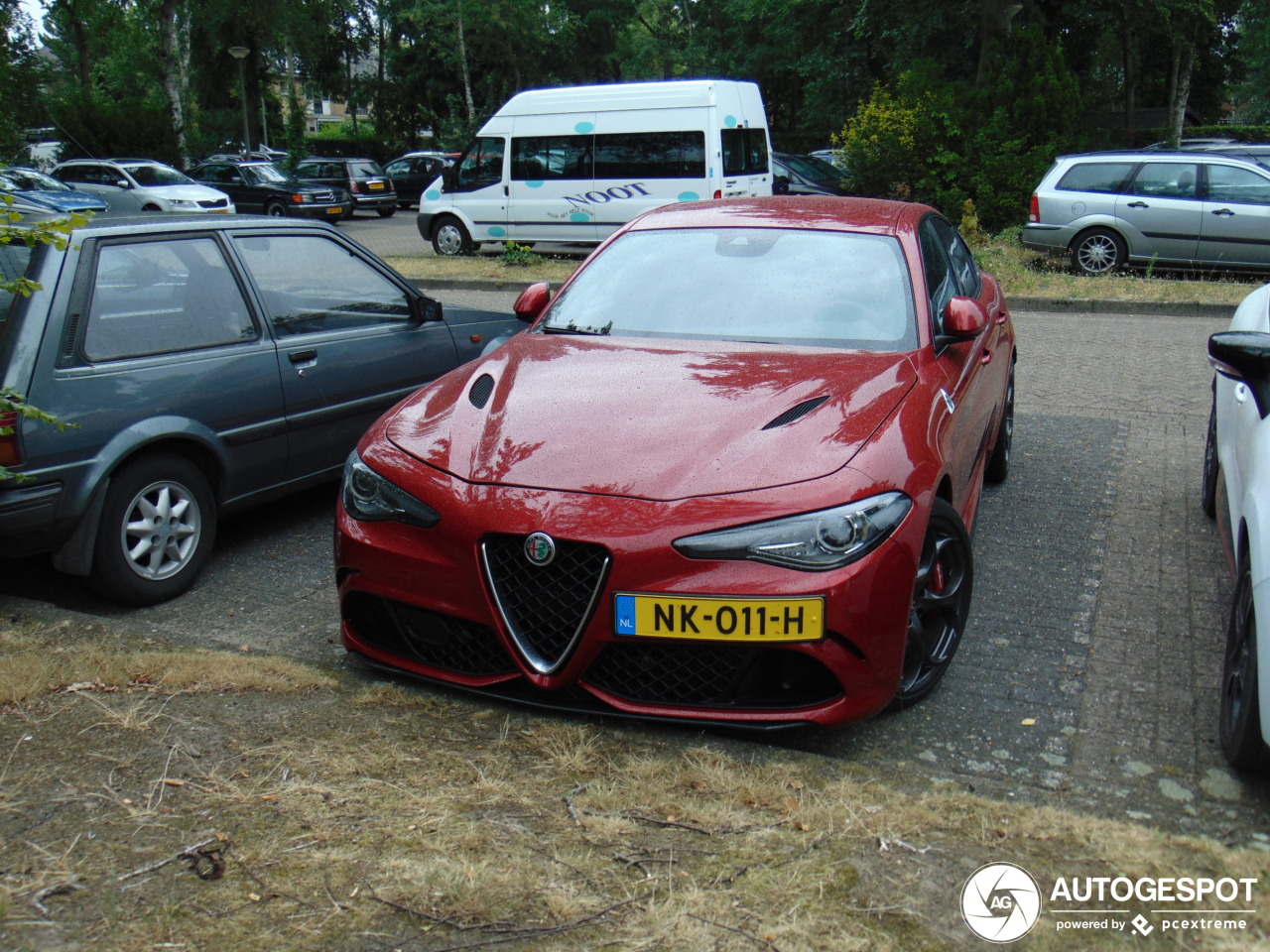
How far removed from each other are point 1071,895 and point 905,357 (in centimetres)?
214

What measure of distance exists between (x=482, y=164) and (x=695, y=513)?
16.9 metres

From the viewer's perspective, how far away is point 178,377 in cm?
491

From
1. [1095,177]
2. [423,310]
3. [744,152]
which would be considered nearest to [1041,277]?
[1095,177]

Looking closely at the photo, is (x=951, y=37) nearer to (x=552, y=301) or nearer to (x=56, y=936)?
(x=552, y=301)

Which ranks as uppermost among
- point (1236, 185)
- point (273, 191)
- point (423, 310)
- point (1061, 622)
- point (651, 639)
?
point (273, 191)

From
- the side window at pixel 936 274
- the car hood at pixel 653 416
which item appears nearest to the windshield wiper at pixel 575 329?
the car hood at pixel 653 416

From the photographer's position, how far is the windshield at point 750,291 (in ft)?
14.5

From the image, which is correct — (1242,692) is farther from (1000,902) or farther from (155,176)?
(155,176)

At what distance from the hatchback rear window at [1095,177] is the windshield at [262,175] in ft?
71.0

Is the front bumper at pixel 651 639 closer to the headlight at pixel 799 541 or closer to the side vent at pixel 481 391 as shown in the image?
the headlight at pixel 799 541

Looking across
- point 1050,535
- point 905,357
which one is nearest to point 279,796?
point 905,357

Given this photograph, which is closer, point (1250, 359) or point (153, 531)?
point (1250, 359)

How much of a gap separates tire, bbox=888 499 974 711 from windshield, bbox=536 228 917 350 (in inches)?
33.1

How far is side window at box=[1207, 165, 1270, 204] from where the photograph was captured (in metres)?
13.8
